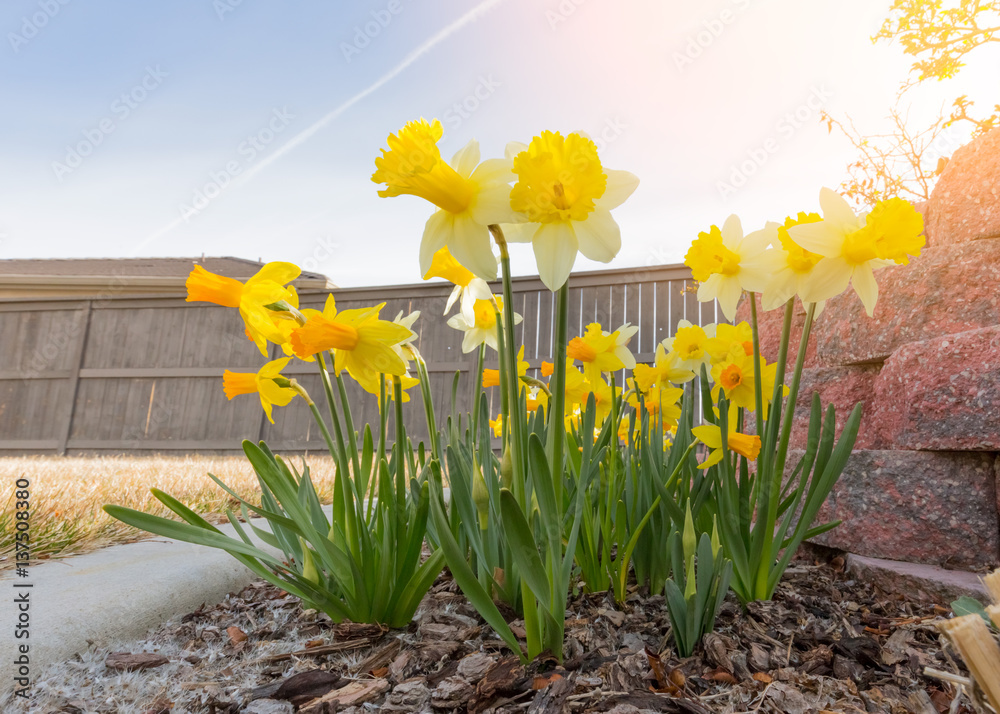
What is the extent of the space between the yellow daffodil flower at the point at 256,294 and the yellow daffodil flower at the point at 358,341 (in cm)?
8

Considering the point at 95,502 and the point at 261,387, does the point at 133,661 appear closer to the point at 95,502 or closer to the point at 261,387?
the point at 261,387

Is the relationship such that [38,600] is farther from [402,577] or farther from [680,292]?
[680,292]

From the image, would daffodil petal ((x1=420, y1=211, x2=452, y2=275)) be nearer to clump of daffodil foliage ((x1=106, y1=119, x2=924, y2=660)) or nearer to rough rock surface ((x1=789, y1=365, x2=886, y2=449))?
clump of daffodil foliage ((x1=106, y1=119, x2=924, y2=660))

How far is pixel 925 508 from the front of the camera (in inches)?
57.5

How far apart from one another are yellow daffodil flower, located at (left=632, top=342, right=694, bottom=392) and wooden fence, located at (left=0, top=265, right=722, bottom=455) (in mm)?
4481

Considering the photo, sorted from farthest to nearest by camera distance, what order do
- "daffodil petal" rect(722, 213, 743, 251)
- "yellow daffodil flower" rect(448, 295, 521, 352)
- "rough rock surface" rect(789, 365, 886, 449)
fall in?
"rough rock surface" rect(789, 365, 886, 449) → "yellow daffodil flower" rect(448, 295, 521, 352) → "daffodil petal" rect(722, 213, 743, 251)

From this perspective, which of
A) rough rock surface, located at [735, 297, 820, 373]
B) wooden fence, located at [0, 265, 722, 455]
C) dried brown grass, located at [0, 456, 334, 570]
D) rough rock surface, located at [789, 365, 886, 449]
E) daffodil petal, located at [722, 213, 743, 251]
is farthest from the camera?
wooden fence, located at [0, 265, 722, 455]

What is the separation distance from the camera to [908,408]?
4.91ft

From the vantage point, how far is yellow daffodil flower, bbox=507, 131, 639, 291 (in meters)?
0.78

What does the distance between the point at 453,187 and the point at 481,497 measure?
653 mm

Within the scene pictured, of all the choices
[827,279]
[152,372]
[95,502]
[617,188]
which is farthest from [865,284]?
[152,372]

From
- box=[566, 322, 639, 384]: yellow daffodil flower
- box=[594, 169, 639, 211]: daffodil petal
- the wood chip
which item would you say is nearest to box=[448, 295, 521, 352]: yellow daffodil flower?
box=[566, 322, 639, 384]: yellow daffodil flower

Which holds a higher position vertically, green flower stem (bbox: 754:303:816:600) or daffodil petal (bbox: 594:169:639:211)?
daffodil petal (bbox: 594:169:639:211)

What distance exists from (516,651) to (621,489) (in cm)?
56
